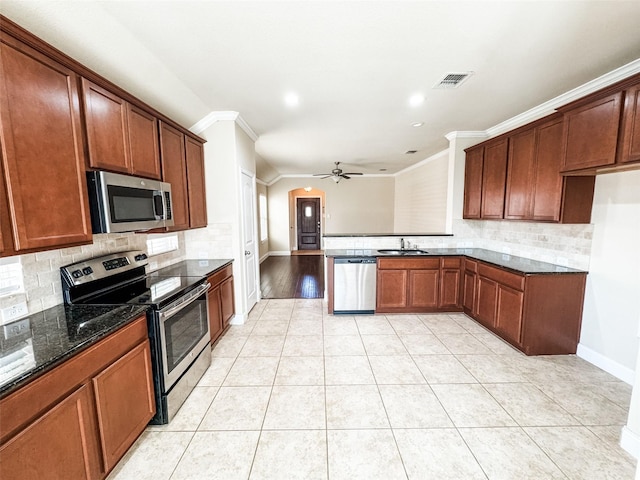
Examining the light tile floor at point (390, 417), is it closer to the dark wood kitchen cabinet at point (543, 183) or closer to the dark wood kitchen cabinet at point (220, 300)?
the dark wood kitchen cabinet at point (220, 300)

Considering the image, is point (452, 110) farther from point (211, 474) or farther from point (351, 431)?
point (211, 474)

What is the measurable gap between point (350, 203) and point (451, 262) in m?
5.08

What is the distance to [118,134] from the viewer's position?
1948mm

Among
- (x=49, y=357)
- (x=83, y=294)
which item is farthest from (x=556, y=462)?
(x=83, y=294)

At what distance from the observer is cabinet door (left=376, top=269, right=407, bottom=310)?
150 inches

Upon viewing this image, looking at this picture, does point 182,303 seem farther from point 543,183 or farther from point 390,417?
point 543,183

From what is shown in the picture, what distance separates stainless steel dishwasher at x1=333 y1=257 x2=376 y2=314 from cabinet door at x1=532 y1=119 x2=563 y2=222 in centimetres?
195

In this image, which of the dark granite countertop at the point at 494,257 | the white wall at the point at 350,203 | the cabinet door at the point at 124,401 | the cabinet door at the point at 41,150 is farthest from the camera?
the white wall at the point at 350,203

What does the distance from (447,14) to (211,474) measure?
3119 millimetres

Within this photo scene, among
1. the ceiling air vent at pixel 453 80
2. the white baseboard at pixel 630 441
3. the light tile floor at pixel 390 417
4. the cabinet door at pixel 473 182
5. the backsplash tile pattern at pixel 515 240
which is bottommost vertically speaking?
the light tile floor at pixel 390 417

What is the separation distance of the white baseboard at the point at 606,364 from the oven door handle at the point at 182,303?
12.2 ft

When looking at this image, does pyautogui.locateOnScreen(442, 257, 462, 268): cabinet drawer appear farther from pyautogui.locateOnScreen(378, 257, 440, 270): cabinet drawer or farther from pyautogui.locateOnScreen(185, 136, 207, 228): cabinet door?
pyautogui.locateOnScreen(185, 136, 207, 228): cabinet door

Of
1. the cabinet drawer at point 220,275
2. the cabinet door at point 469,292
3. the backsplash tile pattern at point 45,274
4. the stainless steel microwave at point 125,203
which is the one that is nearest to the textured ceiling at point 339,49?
the stainless steel microwave at point 125,203

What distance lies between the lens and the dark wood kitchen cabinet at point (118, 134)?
172 cm
